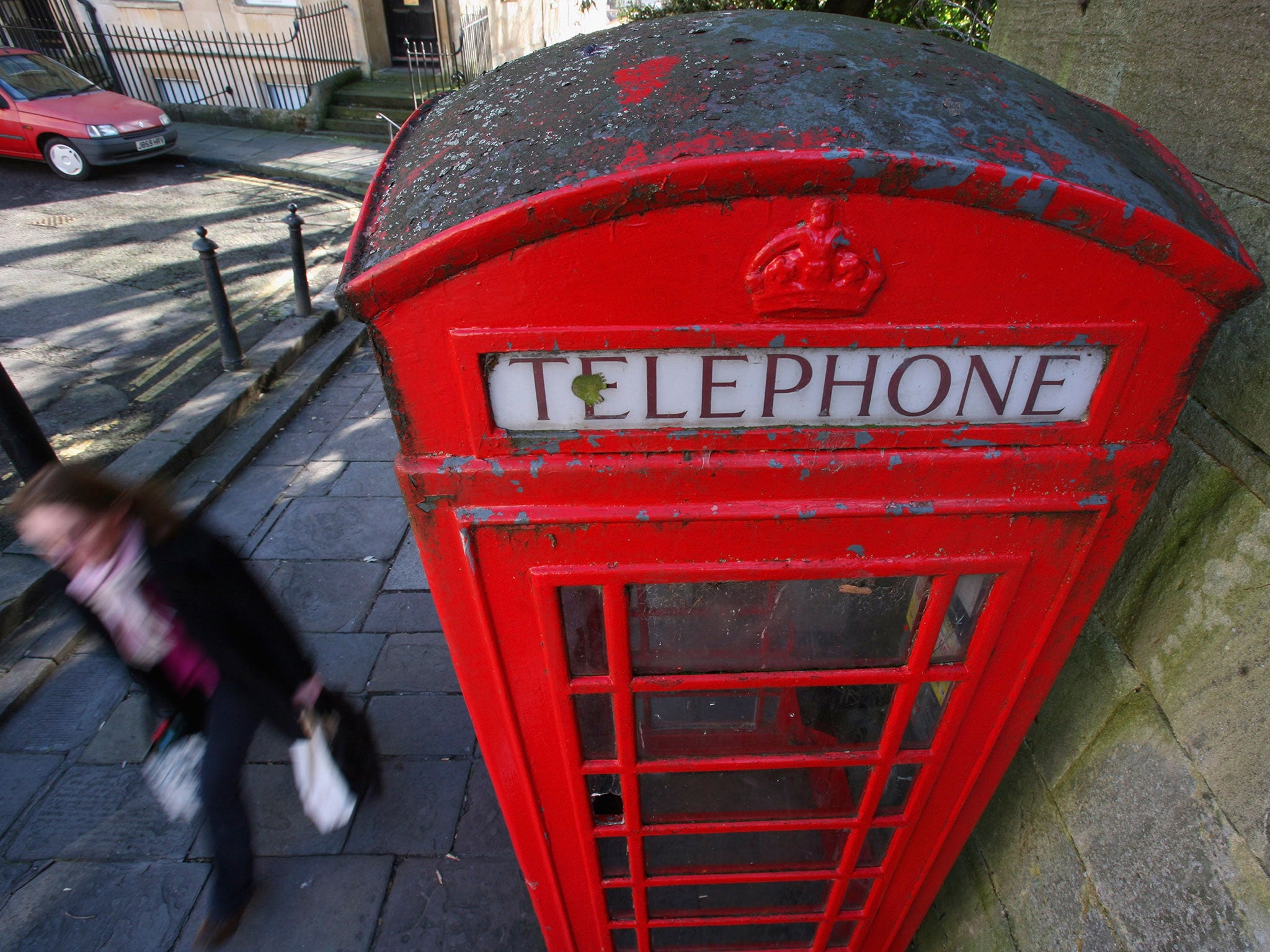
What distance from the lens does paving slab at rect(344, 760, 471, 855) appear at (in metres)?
2.59

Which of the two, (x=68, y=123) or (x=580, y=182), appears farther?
(x=68, y=123)

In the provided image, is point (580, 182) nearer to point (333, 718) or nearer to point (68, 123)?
point (333, 718)

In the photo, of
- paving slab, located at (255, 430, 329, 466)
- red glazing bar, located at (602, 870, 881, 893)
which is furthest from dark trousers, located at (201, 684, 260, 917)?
paving slab, located at (255, 430, 329, 466)

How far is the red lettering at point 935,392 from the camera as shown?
0.99 metres

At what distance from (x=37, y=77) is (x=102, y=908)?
11113 millimetres

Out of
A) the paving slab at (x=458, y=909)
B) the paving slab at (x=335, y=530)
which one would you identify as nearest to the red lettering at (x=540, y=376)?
the paving slab at (x=458, y=909)

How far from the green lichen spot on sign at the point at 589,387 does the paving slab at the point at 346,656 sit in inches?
101

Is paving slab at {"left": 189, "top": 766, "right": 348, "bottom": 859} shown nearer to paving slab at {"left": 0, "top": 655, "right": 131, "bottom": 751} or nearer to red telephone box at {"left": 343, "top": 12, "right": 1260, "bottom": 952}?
paving slab at {"left": 0, "top": 655, "right": 131, "bottom": 751}

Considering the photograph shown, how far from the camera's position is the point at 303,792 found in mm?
2549

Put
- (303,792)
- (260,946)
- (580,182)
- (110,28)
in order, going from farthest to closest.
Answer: (110,28), (303,792), (260,946), (580,182)

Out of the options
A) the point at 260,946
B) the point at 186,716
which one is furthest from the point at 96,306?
the point at 260,946

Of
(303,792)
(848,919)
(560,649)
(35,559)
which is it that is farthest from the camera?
(35,559)

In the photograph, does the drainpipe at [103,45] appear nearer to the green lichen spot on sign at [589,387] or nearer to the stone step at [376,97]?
the stone step at [376,97]

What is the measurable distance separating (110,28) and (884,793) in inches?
650
